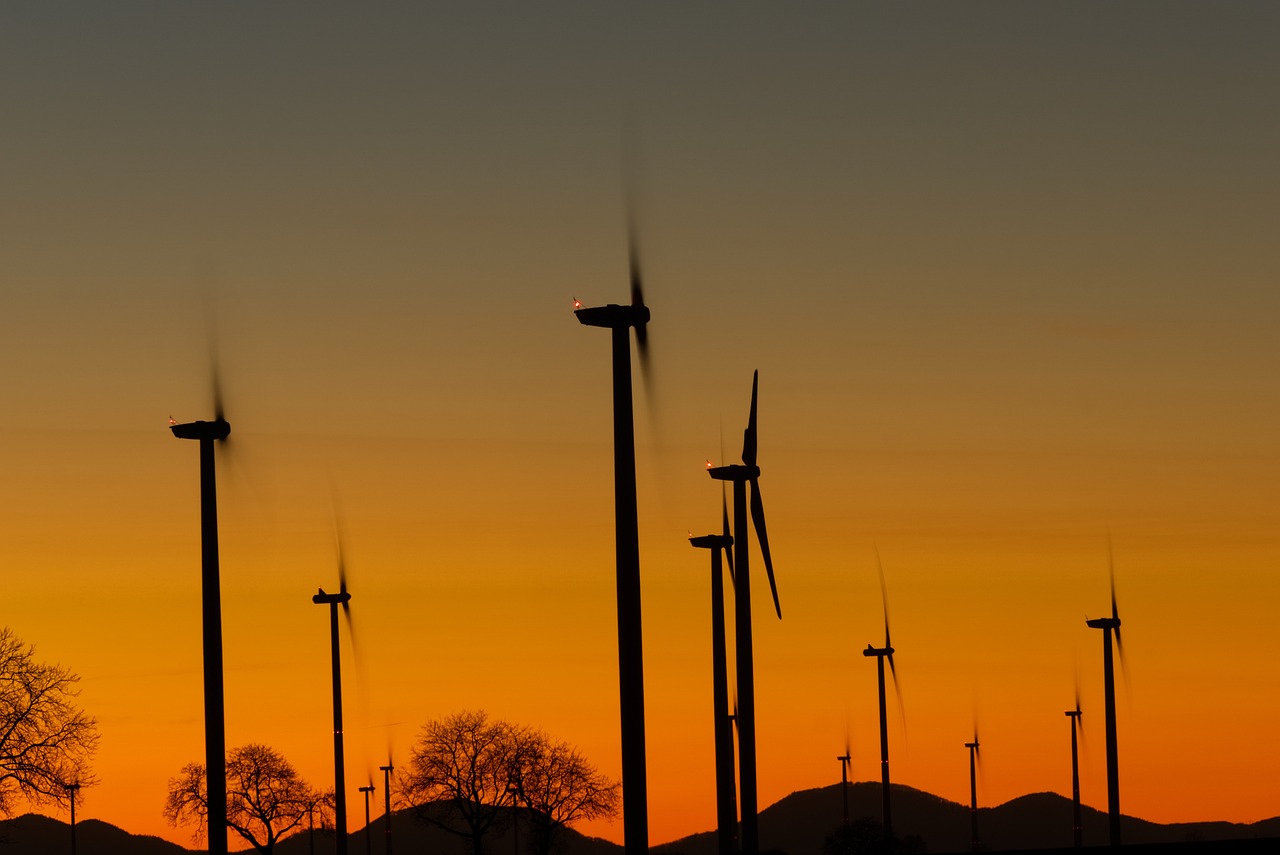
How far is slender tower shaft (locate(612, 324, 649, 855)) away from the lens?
169 ft

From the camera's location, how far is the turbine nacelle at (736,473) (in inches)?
3241

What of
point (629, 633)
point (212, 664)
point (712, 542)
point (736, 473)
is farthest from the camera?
point (712, 542)

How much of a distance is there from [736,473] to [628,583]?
30.6 metres

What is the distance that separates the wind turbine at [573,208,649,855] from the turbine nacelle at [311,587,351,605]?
235 ft

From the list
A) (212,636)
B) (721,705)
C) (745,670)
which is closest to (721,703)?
(721,705)

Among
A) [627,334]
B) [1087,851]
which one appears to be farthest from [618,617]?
[1087,851]

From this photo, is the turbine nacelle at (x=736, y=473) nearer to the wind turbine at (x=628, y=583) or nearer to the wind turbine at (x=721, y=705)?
the wind turbine at (x=721, y=705)

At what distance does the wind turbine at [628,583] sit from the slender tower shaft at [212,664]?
1442 centimetres

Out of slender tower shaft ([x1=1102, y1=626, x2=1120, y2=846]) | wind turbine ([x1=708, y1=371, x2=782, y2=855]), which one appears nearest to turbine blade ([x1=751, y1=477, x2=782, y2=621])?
wind turbine ([x1=708, y1=371, x2=782, y2=855])

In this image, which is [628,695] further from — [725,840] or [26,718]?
[26,718]

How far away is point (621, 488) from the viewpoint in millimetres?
53625

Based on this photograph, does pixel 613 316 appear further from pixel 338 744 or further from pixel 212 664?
pixel 338 744

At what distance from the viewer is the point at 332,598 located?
412 feet

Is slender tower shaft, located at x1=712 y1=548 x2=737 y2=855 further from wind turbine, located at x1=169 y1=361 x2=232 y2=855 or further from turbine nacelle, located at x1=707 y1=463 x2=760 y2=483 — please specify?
wind turbine, located at x1=169 y1=361 x2=232 y2=855
